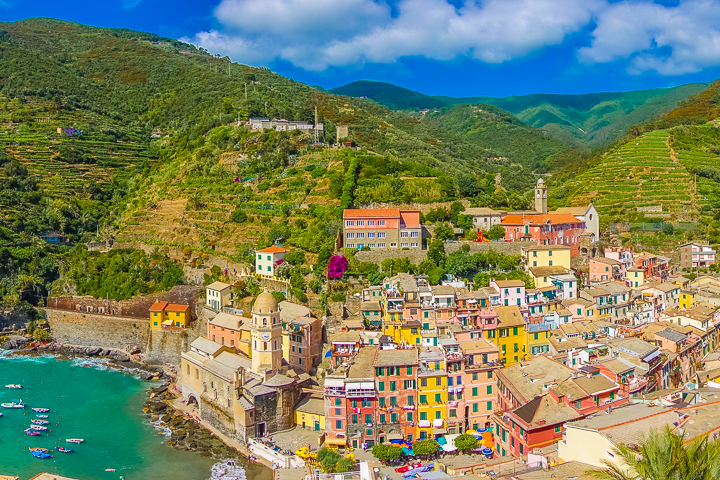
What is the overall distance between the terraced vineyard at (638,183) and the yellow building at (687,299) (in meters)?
14.6

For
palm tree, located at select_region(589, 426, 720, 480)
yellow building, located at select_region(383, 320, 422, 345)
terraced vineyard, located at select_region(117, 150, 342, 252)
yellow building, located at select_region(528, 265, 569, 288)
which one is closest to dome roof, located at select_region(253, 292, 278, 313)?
yellow building, located at select_region(383, 320, 422, 345)

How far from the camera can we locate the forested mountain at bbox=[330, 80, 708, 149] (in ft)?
376

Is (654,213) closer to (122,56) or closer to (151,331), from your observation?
(151,331)

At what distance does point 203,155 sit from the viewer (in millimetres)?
63469

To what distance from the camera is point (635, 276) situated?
130 feet

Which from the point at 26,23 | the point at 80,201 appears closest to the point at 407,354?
the point at 80,201

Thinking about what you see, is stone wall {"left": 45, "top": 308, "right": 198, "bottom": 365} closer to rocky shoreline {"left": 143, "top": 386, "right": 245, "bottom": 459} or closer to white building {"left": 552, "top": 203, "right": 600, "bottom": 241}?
rocky shoreline {"left": 143, "top": 386, "right": 245, "bottom": 459}

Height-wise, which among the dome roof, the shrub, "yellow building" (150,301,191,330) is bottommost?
"yellow building" (150,301,191,330)

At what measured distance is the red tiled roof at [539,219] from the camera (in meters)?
41.8

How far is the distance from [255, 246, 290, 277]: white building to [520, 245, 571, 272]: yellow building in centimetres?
1558

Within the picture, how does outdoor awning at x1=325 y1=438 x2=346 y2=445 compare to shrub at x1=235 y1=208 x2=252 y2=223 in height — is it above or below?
below

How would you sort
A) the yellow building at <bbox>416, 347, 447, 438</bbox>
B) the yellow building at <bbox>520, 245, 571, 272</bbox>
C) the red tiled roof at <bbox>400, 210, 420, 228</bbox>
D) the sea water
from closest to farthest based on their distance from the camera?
the sea water → the yellow building at <bbox>416, 347, 447, 438</bbox> → the yellow building at <bbox>520, 245, 571, 272</bbox> → the red tiled roof at <bbox>400, 210, 420, 228</bbox>

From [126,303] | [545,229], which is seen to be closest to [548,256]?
[545,229]

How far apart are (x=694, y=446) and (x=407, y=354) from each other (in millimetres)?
15819
